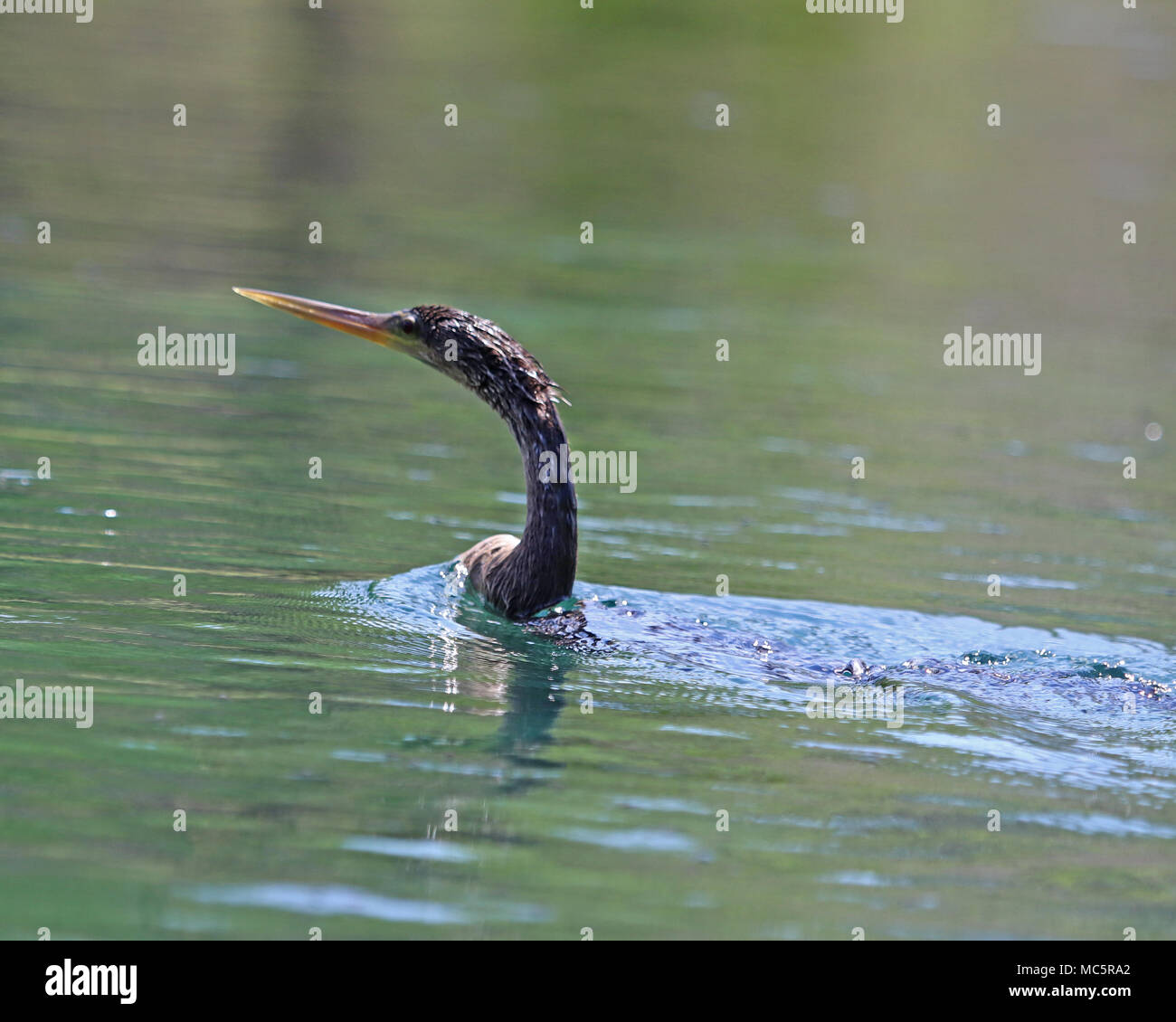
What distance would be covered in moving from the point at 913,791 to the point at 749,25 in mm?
24422

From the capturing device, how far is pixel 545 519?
26.2ft

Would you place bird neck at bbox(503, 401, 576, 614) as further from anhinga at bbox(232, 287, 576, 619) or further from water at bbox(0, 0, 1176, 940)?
water at bbox(0, 0, 1176, 940)

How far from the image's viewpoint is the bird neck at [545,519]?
7.95 metres

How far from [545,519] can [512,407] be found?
58 centimetres

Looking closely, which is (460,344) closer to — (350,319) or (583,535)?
(350,319)

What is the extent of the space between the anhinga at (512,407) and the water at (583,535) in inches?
8.7

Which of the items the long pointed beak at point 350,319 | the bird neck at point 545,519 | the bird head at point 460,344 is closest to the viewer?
the bird neck at point 545,519

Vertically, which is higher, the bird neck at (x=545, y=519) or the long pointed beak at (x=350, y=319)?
the long pointed beak at (x=350, y=319)

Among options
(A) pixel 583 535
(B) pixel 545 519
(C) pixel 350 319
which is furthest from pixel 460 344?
(A) pixel 583 535

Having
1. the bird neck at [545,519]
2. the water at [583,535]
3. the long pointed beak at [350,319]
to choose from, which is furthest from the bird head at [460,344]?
the water at [583,535]

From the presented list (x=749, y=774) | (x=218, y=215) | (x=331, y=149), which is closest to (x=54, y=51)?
(x=331, y=149)

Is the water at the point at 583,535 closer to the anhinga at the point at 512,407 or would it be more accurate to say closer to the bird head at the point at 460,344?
the anhinga at the point at 512,407

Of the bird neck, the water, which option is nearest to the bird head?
the bird neck

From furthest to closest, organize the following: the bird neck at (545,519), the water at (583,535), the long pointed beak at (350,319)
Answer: the long pointed beak at (350,319)
the bird neck at (545,519)
the water at (583,535)
